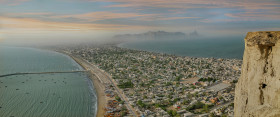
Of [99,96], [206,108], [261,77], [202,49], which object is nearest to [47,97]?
[99,96]

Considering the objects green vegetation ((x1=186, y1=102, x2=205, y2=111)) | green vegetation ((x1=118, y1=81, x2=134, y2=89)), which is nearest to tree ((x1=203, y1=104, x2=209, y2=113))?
green vegetation ((x1=186, y1=102, x2=205, y2=111))

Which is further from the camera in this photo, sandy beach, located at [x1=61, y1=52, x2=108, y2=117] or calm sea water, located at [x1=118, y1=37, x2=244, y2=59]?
calm sea water, located at [x1=118, y1=37, x2=244, y2=59]

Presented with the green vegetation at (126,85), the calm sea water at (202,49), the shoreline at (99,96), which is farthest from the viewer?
the calm sea water at (202,49)

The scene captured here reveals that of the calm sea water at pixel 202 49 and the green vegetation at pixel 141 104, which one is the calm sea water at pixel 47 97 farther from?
the calm sea water at pixel 202 49

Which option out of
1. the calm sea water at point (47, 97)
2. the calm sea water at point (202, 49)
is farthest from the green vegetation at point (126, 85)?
the calm sea water at point (202, 49)

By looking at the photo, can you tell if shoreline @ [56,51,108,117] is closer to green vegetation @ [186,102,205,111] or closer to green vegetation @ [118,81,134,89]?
green vegetation @ [118,81,134,89]

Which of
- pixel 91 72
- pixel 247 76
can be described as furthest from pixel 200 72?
pixel 247 76

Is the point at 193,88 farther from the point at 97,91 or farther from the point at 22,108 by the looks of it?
the point at 22,108

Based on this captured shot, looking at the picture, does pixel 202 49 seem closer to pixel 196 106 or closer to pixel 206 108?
pixel 196 106

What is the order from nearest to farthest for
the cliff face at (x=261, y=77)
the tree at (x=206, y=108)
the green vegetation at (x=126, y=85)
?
the cliff face at (x=261, y=77)
the tree at (x=206, y=108)
the green vegetation at (x=126, y=85)

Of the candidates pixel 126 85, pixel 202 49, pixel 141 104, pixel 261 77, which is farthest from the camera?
pixel 202 49
